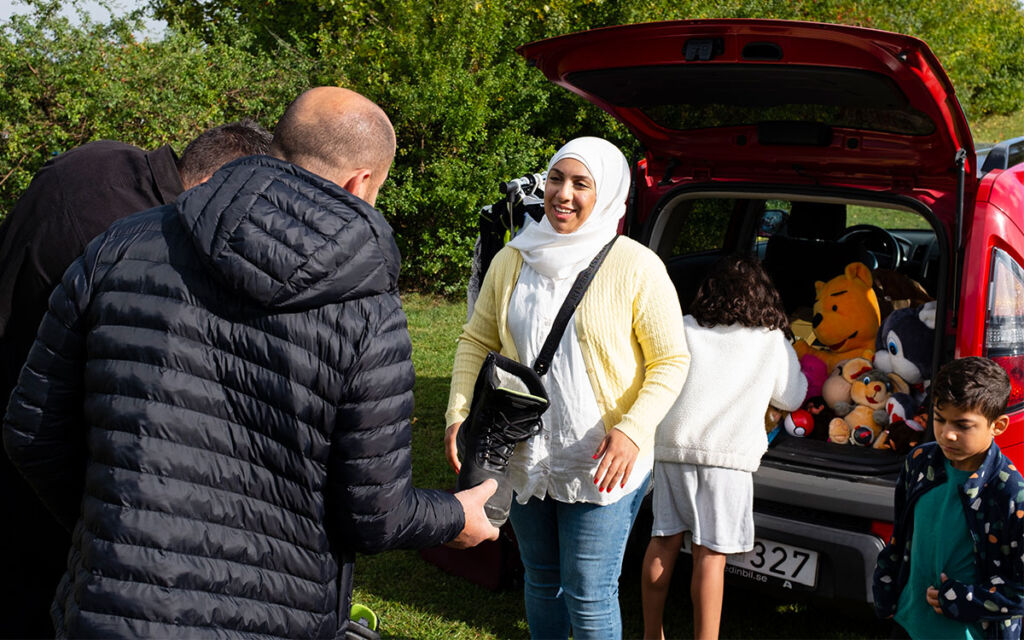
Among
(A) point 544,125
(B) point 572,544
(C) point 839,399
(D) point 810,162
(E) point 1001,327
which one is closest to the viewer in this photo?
(B) point 572,544

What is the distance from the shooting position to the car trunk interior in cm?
396

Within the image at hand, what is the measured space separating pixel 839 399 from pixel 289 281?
10.1 feet

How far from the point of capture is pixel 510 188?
414 cm

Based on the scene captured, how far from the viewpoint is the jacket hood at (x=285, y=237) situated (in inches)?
64.4

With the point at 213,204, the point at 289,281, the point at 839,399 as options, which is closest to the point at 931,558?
the point at 839,399

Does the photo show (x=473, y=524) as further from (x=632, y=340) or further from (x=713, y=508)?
(x=713, y=508)

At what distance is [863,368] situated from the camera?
4.12m

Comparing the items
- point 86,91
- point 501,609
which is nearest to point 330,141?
point 501,609

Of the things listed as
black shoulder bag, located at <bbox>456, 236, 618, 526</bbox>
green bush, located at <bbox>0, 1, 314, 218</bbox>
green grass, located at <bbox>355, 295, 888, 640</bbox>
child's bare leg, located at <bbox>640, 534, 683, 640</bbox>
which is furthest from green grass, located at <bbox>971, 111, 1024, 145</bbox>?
black shoulder bag, located at <bbox>456, 236, 618, 526</bbox>

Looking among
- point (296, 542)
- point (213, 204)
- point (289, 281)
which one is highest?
point (213, 204)

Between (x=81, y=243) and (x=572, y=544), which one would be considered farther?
(x=572, y=544)

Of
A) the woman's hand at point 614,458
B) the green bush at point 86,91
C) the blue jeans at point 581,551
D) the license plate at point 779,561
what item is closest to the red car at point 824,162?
the license plate at point 779,561

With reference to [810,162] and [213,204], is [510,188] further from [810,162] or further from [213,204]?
[213,204]

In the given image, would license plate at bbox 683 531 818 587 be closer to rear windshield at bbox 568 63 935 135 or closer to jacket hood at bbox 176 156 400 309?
rear windshield at bbox 568 63 935 135
